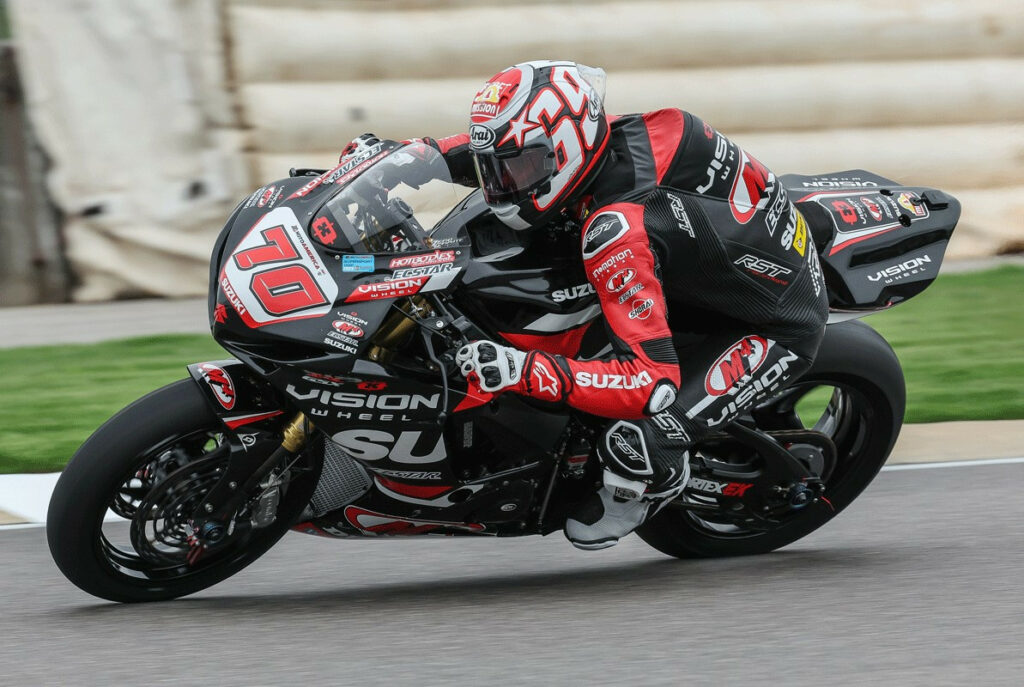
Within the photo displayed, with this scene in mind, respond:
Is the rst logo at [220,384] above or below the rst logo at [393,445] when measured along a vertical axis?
above

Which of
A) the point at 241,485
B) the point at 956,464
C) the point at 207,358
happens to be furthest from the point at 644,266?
the point at 207,358

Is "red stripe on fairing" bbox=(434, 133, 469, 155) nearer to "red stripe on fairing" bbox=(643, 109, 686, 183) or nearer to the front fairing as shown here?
the front fairing

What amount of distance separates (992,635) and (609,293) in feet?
4.55

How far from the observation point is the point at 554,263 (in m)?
3.75

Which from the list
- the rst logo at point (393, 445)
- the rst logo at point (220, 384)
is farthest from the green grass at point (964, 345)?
the rst logo at point (220, 384)

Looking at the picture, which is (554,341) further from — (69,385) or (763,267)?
(69,385)

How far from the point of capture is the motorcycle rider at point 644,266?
11.6ft

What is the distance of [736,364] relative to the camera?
3.95 meters

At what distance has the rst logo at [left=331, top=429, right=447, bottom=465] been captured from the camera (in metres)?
3.61

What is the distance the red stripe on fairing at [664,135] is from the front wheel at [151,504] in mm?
1303

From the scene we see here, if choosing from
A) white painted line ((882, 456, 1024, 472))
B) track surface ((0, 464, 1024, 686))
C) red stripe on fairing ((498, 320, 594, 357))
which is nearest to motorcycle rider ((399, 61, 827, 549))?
red stripe on fairing ((498, 320, 594, 357))

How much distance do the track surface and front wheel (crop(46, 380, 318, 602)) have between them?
0.36 ft

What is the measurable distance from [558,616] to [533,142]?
4.42 feet

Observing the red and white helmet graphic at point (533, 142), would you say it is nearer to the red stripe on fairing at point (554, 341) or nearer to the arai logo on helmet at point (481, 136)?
the arai logo on helmet at point (481, 136)
